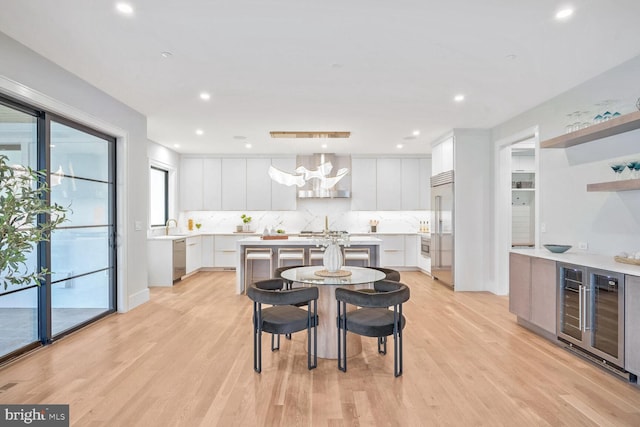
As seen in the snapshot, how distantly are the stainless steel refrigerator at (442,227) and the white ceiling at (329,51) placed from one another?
1574mm

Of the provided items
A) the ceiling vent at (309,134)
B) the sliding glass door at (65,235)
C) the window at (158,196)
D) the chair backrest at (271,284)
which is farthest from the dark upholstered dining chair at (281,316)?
the window at (158,196)

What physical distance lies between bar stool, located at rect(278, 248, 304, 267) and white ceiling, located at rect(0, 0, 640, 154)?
2160 millimetres

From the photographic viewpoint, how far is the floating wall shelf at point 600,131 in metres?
2.91

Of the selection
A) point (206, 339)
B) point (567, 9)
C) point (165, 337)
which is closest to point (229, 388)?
point (206, 339)

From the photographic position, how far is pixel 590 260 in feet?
10.6

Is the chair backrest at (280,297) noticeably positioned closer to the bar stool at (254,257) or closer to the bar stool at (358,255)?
the bar stool at (358,255)

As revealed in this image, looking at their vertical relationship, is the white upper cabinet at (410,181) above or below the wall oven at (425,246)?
above

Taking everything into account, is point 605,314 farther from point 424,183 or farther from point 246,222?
point 246,222

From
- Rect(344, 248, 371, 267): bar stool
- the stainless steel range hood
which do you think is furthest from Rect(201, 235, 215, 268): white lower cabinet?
Rect(344, 248, 371, 267): bar stool

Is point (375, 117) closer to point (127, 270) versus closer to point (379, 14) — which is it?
point (379, 14)

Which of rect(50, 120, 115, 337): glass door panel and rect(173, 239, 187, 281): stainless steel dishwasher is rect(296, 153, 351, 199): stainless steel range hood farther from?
rect(50, 120, 115, 337): glass door panel

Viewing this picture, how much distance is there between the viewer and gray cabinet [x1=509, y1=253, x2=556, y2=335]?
138 inches

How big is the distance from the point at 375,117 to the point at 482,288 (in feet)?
11.2

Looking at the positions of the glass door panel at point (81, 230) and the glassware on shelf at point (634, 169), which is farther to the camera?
the glass door panel at point (81, 230)
